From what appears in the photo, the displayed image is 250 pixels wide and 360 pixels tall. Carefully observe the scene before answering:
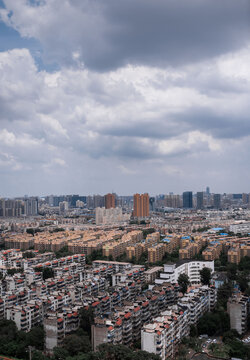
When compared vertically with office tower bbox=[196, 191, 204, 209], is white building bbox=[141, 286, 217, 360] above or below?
below

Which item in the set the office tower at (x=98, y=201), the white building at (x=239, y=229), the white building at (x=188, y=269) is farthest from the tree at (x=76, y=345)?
the office tower at (x=98, y=201)

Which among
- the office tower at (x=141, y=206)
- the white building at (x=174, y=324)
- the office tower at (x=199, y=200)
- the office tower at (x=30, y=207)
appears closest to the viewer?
the white building at (x=174, y=324)

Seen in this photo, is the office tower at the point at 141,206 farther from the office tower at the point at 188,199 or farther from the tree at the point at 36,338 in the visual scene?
the tree at the point at 36,338

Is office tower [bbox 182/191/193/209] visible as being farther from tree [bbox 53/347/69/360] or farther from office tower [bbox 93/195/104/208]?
tree [bbox 53/347/69/360]

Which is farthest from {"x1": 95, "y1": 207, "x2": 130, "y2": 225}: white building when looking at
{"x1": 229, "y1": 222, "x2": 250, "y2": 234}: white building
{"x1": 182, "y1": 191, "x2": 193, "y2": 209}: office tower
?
{"x1": 182, "y1": 191, "x2": 193, "y2": 209}: office tower

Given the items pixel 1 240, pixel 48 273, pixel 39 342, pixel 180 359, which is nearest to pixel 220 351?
pixel 180 359

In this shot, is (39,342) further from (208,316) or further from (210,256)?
(210,256)

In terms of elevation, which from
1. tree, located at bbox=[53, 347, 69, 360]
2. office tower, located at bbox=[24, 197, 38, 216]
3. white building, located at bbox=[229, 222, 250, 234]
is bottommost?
tree, located at bbox=[53, 347, 69, 360]

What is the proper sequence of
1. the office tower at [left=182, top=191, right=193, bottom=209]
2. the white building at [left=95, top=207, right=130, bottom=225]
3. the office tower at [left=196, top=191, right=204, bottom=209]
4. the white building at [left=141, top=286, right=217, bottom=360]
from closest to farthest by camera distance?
1. the white building at [left=141, top=286, right=217, bottom=360]
2. the white building at [left=95, top=207, right=130, bottom=225]
3. the office tower at [left=196, top=191, right=204, bottom=209]
4. the office tower at [left=182, top=191, right=193, bottom=209]

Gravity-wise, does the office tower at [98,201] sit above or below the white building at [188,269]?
above

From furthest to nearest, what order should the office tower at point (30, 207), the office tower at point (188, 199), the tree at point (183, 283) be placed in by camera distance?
1. the office tower at point (188, 199)
2. the office tower at point (30, 207)
3. the tree at point (183, 283)

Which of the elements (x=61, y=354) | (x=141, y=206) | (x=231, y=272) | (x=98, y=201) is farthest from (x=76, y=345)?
(x=98, y=201)
